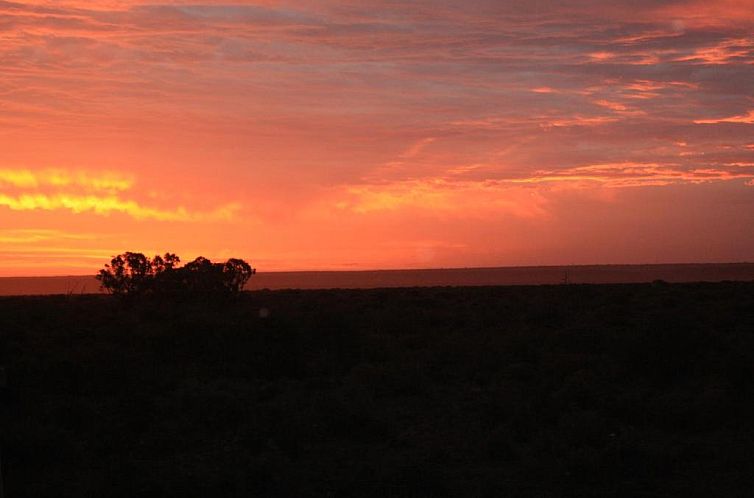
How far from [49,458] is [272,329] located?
44.1 ft

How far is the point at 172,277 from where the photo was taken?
44.2m

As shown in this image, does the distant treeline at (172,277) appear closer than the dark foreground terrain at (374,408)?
No

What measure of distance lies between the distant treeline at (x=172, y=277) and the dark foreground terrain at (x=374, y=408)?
34.8 feet

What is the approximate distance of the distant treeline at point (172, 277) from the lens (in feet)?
144

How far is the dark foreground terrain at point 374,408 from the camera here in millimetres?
13898

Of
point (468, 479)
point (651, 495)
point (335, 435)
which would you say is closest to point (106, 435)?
point (335, 435)

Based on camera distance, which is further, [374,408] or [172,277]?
[172,277]

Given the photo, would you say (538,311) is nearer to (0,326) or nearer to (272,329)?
(272,329)

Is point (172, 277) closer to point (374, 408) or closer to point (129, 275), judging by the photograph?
point (129, 275)

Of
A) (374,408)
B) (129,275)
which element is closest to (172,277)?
(129,275)

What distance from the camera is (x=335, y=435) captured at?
1708 centimetres

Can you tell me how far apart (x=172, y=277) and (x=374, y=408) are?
27028 mm

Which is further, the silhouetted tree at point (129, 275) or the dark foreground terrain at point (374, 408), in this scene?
the silhouetted tree at point (129, 275)

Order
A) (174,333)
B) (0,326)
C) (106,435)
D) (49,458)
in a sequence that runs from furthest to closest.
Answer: (0,326) → (174,333) → (106,435) → (49,458)
